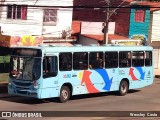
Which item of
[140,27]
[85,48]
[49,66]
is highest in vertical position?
[140,27]

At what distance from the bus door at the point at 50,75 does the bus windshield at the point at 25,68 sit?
319 mm

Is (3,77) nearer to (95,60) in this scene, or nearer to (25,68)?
(95,60)

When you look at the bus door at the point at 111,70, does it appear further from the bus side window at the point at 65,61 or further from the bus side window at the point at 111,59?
the bus side window at the point at 65,61

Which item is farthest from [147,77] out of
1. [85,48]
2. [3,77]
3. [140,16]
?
[140,16]

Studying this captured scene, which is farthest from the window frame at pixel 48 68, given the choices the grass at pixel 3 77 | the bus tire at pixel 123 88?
the grass at pixel 3 77

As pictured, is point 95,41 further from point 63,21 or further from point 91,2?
point 91,2

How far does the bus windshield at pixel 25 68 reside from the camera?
69.3ft

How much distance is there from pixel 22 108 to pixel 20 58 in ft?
9.43

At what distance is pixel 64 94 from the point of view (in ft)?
72.8

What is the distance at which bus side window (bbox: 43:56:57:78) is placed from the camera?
21172 millimetres

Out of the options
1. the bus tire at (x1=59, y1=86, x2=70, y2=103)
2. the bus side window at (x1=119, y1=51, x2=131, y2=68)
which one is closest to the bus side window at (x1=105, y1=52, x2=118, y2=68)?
the bus side window at (x1=119, y1=51, x2=131, y2=68)

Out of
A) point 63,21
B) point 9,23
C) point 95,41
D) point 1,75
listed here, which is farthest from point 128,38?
point 1,75

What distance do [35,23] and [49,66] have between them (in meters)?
15.8

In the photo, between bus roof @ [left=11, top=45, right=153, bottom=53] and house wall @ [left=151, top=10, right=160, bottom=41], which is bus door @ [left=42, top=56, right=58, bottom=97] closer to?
bus roof @ [left=11, top=45, right=153, bottom=53]
